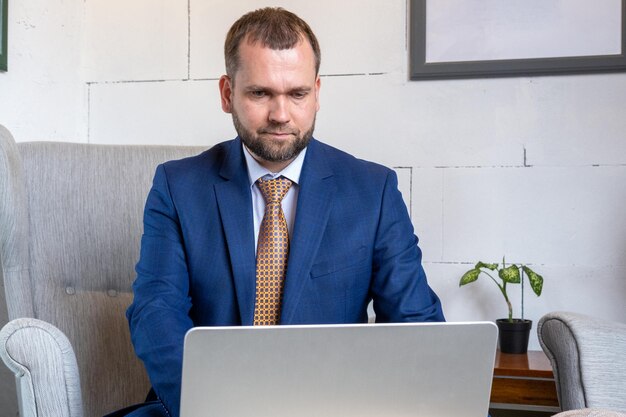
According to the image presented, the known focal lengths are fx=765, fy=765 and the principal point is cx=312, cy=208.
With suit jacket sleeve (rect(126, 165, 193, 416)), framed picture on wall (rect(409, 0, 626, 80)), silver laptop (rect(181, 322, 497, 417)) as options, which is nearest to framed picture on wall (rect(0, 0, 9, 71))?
suit jacket sleeve (rect(126, 165, 193, 416))

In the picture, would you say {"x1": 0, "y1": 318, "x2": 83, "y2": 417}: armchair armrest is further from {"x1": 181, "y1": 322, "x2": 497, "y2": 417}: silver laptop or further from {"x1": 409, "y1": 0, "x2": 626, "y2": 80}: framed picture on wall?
{"x1": 409, "y1": 0, "x2": 626, "y2": 80}: framed picture on wall

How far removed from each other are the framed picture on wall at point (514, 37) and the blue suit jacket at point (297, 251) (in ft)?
3.02

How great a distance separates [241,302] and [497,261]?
1.21 m

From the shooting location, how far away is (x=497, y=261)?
257cm

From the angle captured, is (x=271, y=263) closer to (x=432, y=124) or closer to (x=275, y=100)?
(x=275, y=100)

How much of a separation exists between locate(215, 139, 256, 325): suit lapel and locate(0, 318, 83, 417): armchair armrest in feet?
1.23

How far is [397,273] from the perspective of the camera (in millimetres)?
1694

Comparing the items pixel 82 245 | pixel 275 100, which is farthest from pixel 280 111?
pixel 82 245

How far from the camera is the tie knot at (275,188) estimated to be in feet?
5.68

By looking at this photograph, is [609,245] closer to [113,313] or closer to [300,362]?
[113,313]

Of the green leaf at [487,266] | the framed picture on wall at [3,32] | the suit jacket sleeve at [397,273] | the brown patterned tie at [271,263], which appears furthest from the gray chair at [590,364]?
the framed picture on wall at [3,32]

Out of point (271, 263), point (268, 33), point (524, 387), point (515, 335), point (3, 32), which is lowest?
point (524, 387)

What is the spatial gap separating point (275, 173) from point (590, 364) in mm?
795

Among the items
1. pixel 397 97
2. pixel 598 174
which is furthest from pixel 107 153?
pixel 598 174
